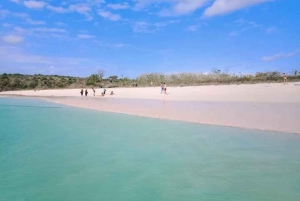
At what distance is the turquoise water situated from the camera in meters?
4.92

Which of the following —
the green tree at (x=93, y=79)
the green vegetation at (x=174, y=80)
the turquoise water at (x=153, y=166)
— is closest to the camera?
the turquoise water at (x=153, y=166)

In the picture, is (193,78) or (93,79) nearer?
(193,78)

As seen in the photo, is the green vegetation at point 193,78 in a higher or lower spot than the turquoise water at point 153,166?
higher

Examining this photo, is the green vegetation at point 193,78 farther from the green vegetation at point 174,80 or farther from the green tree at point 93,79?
the green tree at point 93,79

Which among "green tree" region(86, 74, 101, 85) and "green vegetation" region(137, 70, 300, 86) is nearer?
"green vegetation" region(137, 70, 300, 86)

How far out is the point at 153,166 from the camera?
6.45 meters

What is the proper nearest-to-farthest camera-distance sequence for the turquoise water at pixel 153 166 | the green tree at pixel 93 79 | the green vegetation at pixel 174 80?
the turquoise water at pixel 153 166
the green vegetation at pixel 174 80
the green tree at pixel 93 79

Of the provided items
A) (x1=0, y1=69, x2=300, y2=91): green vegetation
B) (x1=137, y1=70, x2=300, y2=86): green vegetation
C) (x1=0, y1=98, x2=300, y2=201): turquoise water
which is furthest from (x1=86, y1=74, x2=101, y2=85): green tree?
(x1=0, y1=98, x2=300, y2=201): turquoise water

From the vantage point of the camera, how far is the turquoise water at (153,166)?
4.92 meters

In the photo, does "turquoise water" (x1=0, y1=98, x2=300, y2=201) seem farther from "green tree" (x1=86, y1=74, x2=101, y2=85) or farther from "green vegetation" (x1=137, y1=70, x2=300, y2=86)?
"green tree" (x1=86, y1=74, x2=101, y2=85)

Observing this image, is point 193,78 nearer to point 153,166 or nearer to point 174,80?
point 174,80

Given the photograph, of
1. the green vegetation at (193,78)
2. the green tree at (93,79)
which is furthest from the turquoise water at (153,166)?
the green tree at (93,79)

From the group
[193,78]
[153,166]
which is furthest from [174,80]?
[153,166]

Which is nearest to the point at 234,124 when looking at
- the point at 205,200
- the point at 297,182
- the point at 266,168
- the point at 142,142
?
the point at 142,142
